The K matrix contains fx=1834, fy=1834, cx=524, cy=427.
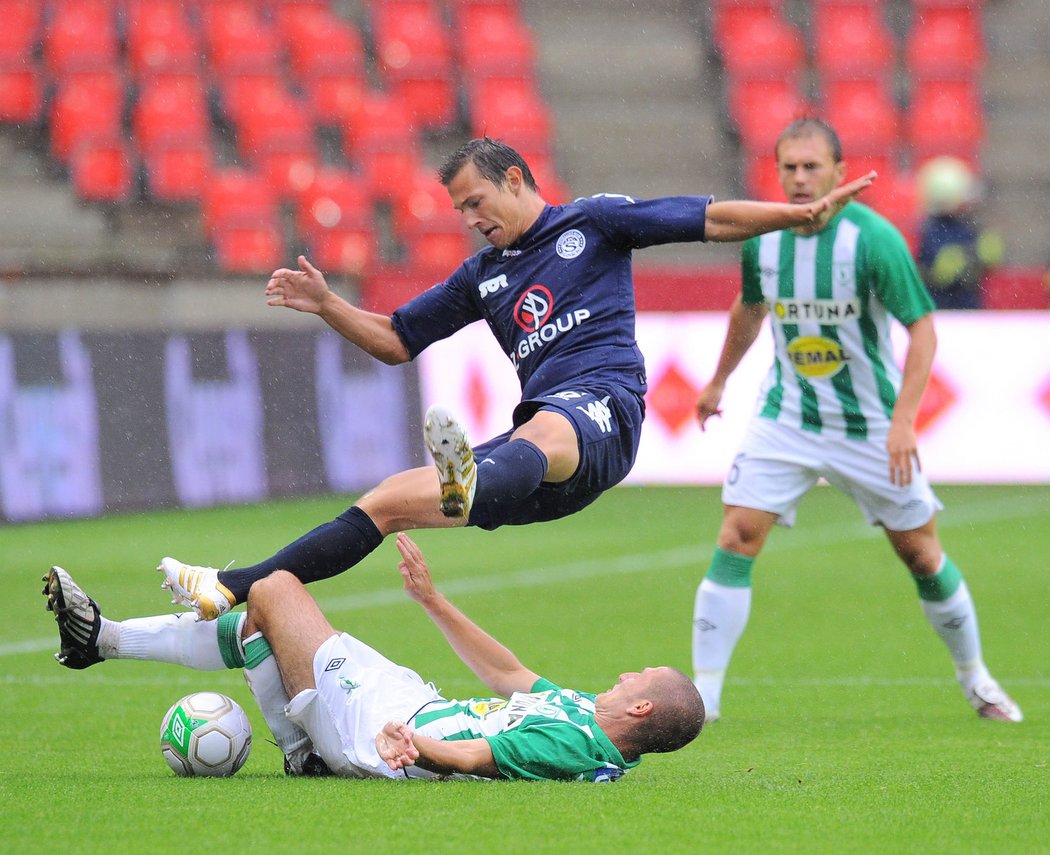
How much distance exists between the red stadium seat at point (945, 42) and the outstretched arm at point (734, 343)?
15.5 m

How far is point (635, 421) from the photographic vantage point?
18.0 feet

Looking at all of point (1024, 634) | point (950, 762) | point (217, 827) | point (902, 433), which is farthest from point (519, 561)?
point (217, 827)

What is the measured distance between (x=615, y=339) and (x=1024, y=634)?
376 cm

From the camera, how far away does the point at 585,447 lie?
5.23m

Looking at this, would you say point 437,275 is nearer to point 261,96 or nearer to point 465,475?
point 261,96

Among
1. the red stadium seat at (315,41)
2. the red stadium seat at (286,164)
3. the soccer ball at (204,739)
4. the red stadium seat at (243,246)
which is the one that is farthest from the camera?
the red stadium seat at (315,41)

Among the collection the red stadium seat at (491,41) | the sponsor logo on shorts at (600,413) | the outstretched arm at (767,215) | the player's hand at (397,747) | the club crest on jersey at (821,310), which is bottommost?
the player's hand at (397,747)

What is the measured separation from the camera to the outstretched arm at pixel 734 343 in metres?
6.70

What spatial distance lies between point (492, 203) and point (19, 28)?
13035mm

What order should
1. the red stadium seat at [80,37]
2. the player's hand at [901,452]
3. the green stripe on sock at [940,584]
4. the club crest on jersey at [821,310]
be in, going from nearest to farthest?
the player's hand at [901,452] < the club crest on jersey at [821,310] < the green stripe on sock at [940,584] < the red stadium seat at [80,37]

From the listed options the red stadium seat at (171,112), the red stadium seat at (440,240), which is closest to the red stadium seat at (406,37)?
the red stadium seat at (171,112)

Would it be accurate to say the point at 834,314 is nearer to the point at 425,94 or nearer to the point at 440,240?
the point at 440,240

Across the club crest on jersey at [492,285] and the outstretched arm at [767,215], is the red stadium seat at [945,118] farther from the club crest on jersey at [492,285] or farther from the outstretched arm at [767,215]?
the outstretched arm at [767,215]

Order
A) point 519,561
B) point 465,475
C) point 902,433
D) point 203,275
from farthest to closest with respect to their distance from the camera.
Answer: point 203,275 → point 519,561 → point 902,433 → point 465,475
